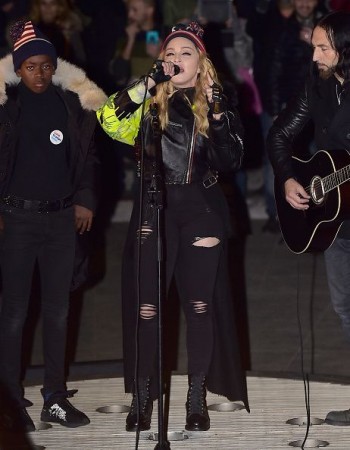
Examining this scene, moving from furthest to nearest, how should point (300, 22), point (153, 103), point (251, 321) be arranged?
point (300, 22)
point (251, 321)
point (153, 103)

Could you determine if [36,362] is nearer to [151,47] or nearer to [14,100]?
[14,100]

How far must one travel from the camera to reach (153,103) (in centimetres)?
636

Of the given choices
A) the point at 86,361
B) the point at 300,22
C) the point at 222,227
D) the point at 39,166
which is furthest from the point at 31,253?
the point at 300,22

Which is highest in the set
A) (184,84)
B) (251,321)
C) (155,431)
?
(184,84)

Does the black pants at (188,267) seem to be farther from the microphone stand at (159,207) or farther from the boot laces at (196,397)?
the microphone stand at (159,207)

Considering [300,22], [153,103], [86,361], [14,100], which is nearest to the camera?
[153,103]

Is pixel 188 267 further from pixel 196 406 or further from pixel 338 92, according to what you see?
pixel 338 92

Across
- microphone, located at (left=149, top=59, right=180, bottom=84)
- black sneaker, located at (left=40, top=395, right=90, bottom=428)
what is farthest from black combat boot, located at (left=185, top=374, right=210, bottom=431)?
microphone, located at (left=149, top=59, right=180, bottom=84)

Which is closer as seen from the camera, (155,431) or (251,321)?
(155,431)

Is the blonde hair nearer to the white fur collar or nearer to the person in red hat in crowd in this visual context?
the person in red hat in crowd

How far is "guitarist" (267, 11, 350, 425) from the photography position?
6340mm

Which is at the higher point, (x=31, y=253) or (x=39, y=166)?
(x=39, y=166)

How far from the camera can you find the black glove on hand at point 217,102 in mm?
6238

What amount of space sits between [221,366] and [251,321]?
9.52ft
